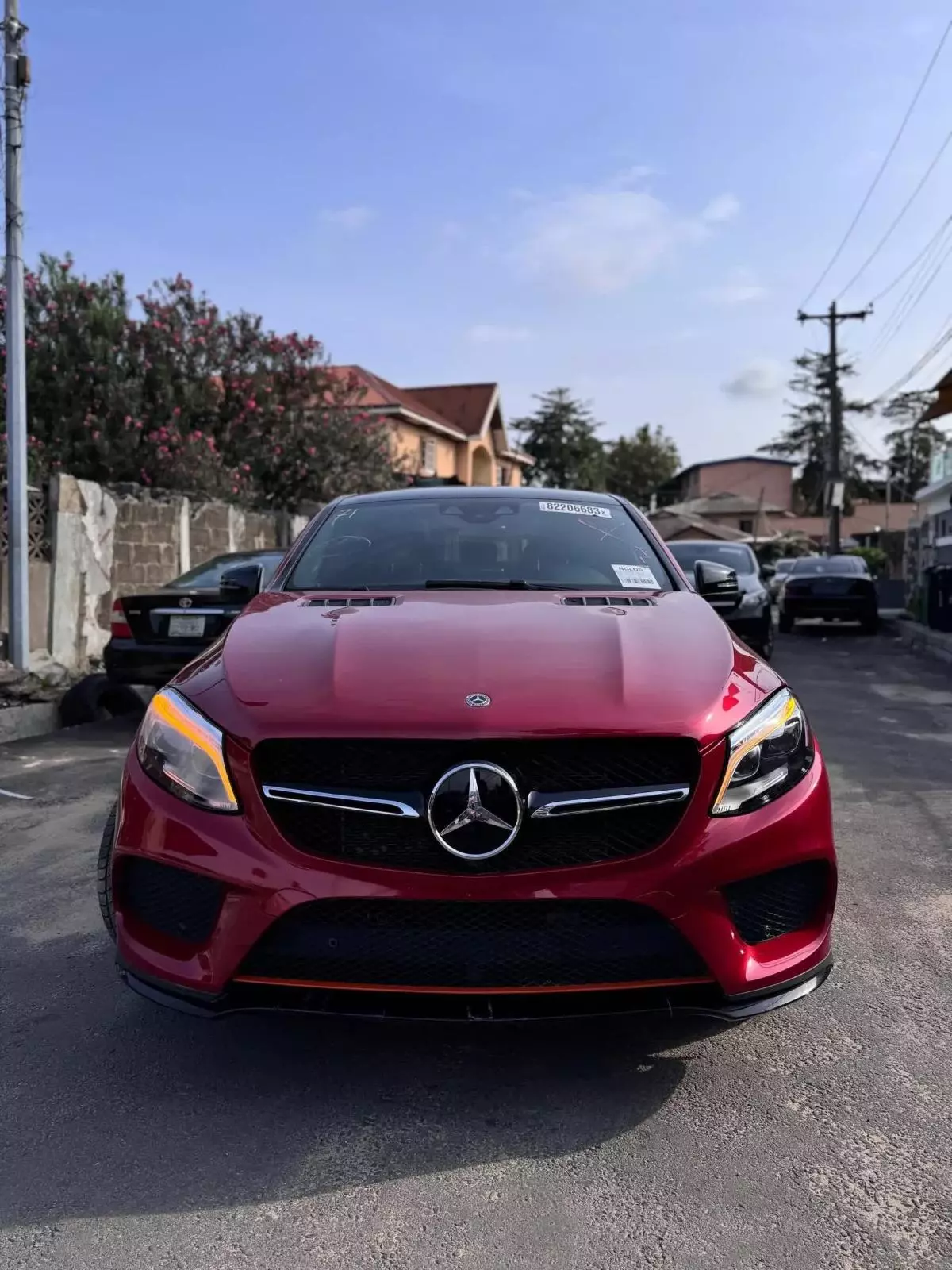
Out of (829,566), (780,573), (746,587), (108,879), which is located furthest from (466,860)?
(780,573)

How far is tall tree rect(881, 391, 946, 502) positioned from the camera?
9219 cm

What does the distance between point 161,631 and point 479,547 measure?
15.6 feet

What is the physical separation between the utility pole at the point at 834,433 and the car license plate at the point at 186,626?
26.5m

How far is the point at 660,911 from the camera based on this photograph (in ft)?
7.79

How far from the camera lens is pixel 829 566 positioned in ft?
63.5

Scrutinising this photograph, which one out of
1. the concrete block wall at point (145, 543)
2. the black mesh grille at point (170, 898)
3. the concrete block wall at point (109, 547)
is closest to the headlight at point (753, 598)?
the concrete block wall at point (109, 547)

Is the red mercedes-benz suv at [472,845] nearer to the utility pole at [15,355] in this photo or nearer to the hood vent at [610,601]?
the hood vent at [610,601]

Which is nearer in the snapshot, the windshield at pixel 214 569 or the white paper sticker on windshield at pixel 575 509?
the white paper sticker on windshield at pixel 575 509

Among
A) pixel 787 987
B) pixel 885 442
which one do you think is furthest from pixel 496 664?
pixel 885 442

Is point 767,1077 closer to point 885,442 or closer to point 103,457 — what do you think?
point 103,457

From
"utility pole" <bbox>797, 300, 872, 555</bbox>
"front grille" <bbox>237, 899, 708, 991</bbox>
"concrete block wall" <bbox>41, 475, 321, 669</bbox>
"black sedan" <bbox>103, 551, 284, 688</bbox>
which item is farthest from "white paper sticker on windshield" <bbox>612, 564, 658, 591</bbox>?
"utility pole" <bbox>797, 300, 872, 555</bbox>

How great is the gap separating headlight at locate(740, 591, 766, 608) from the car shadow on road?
877 centimetres

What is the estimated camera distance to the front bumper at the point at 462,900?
2367 mm

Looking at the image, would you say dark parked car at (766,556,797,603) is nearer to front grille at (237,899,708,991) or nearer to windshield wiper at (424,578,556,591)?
windshield wiper at (424,578,556,591)
